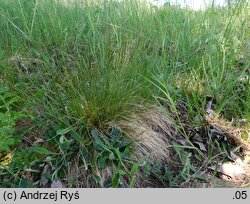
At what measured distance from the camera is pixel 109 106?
1.70 meters

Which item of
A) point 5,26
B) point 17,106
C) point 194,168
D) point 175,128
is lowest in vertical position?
point 194,168

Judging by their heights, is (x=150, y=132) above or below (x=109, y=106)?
below

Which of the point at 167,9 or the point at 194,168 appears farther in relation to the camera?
the point at 167,9

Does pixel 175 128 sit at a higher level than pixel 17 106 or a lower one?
lower

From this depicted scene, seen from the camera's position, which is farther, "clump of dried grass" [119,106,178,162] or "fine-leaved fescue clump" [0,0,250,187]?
"clump of dried grass" [119,106,178,162]

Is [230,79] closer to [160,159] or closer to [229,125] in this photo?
[229,125]

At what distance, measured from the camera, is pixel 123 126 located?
67.4 inches

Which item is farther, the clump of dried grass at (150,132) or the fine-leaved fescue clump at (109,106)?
the clump of dried grass at (150,132)

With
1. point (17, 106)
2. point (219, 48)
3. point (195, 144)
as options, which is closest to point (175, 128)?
point (195, 144)

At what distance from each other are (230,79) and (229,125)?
0.34 metres

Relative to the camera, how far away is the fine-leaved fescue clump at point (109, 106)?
1545mm

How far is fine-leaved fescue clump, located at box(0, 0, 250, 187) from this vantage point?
1.54m
